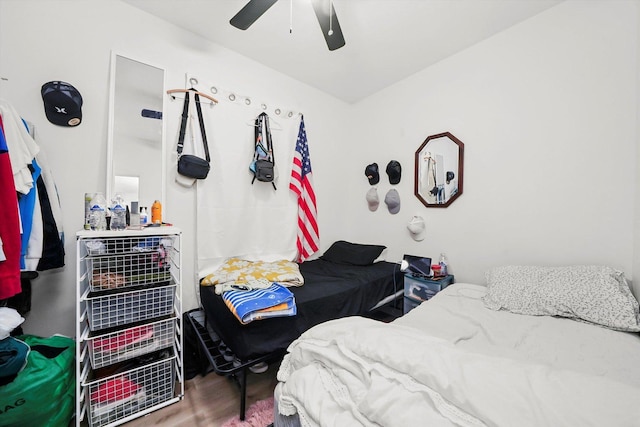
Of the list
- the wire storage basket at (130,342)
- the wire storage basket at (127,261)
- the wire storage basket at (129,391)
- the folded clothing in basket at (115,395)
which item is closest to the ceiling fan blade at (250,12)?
the wire storage basket at (127,261)

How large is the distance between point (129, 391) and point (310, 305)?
3.62 ft

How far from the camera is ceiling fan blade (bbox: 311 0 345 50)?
4.75 ft

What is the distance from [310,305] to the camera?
5.37 feet

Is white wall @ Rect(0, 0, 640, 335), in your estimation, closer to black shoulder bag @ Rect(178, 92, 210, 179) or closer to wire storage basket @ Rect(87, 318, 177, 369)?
black shoulder bag @ Rect(178, 92, 210, 179)

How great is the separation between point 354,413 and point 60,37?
256 centimetres

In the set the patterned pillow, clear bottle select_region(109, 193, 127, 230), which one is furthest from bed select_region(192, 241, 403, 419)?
the patterned pillow

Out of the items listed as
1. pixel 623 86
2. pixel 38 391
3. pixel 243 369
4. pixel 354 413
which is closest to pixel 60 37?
pixel 38 391

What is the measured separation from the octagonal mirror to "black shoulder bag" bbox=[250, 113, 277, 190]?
4.72 feet

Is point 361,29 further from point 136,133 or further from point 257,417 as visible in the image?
point 257,417

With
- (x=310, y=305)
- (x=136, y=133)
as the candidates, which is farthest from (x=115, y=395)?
(x=136, y=133)

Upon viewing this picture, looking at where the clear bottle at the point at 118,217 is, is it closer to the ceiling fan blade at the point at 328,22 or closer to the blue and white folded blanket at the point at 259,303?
the blue and white folded blanket at the point at 259,303

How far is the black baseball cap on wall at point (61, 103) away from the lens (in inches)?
59.0

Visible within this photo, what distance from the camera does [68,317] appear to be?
1613 millimetres

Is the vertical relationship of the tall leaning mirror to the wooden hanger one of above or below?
below
